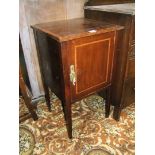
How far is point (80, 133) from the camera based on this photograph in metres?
1.42

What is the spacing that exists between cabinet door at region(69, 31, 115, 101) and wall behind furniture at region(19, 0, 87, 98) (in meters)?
0.52

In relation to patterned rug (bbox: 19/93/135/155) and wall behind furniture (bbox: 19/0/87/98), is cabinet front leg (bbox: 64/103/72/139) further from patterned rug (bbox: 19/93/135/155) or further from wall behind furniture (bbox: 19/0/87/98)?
wall behind furniture (bbox: 19/0/87/98)

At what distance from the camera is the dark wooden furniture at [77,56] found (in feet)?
3.27

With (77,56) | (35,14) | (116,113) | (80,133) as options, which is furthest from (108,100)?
(35,14)

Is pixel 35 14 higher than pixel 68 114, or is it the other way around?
pixel 35 14

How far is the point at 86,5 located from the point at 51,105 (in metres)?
0.99

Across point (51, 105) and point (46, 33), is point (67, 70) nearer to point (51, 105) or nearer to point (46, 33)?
point (46, 33)

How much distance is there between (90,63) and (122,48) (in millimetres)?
276

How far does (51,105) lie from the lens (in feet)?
5.68

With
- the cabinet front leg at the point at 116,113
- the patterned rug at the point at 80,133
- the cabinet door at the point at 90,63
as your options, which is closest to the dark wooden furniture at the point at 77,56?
the cabinet door at the point at 90,63

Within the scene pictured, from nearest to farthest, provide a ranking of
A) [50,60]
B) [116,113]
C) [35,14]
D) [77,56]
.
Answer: [77,56]
[50,60]
[35,14]
[116,113]

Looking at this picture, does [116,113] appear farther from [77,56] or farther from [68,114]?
[77,56]
